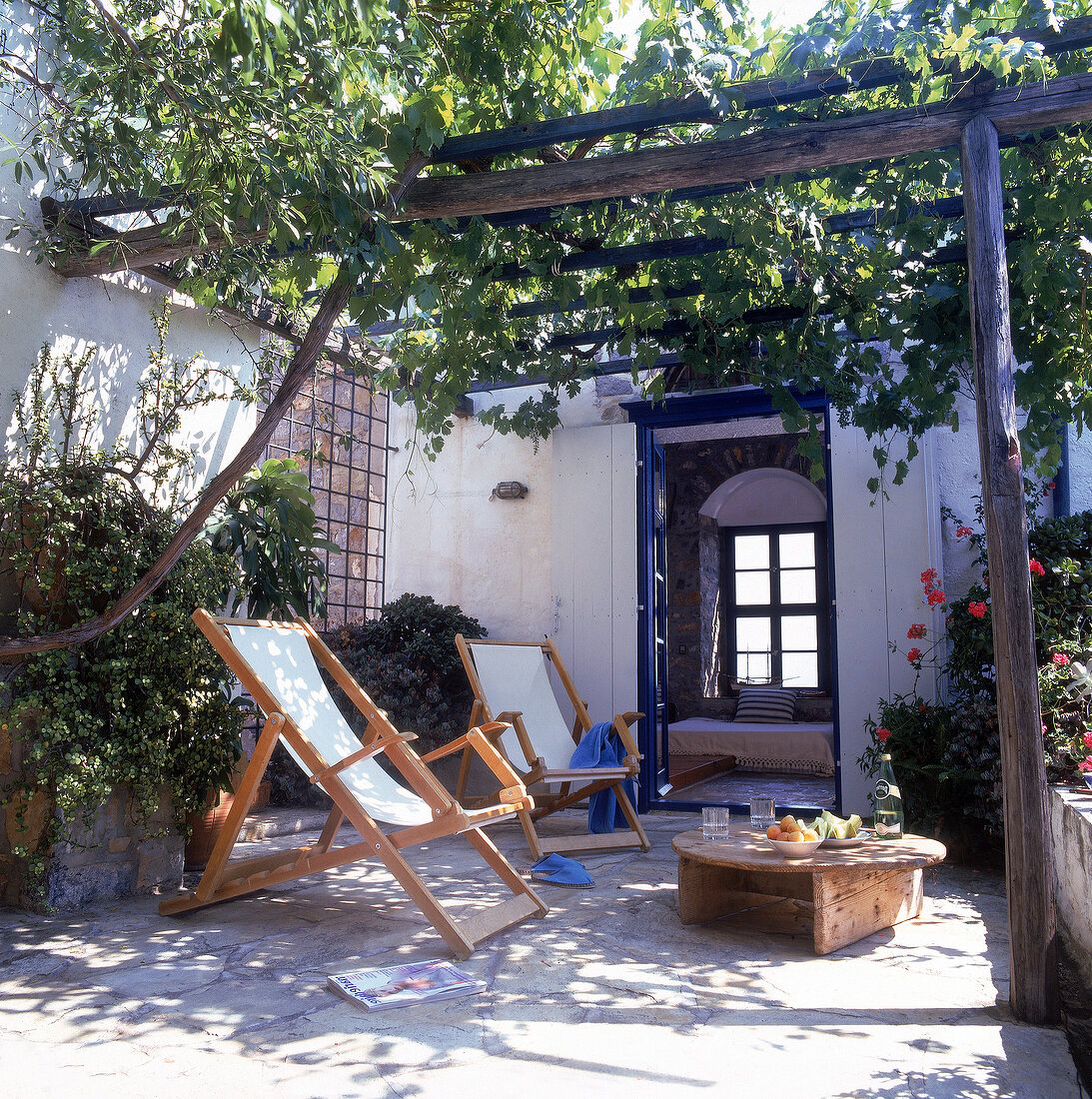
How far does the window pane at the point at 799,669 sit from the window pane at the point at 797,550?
91 centimetres

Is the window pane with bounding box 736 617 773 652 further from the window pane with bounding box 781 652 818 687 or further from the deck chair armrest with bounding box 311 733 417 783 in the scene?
the deck chair armrest with bounding box 311 733 417 783

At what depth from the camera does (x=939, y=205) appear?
11.7ft

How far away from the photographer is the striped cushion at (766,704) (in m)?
8.51

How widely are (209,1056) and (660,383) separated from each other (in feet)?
11.3

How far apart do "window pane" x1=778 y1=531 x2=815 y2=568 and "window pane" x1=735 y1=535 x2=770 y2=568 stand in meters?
0.15

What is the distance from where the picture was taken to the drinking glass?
10.9 ft

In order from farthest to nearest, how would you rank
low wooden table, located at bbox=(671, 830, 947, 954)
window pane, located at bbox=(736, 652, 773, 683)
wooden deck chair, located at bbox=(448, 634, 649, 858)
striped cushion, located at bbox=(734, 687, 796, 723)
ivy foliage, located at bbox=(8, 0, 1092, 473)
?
window pane, located at bbox=(736, 652, 773, 683) < striped cushion, located at bbox=(734, 687, 796, 723) < wooden deck chair, located at bbox=(448, 634, 649, 858) < low wooden table, located at bbox=(671, 830, 947, 954) < ivy foliage, located at bbox=(8, 0, 1092, 473)

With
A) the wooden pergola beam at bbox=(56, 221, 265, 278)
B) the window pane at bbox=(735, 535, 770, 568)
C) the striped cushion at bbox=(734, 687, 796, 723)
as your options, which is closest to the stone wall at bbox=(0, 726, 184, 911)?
the wooden pergola beam at bbox=(56, 221, 265, 278)

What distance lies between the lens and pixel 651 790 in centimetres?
580

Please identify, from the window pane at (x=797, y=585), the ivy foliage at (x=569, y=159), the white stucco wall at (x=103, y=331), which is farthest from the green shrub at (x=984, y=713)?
the window pane at (x=797, y=585)

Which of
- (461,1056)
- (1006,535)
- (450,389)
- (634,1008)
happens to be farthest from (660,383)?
(461,1056)

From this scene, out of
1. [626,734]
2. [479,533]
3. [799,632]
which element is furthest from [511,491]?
[799,632]

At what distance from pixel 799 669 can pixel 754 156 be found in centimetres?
699

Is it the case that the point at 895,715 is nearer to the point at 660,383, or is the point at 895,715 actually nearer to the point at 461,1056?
the point at 660,383
